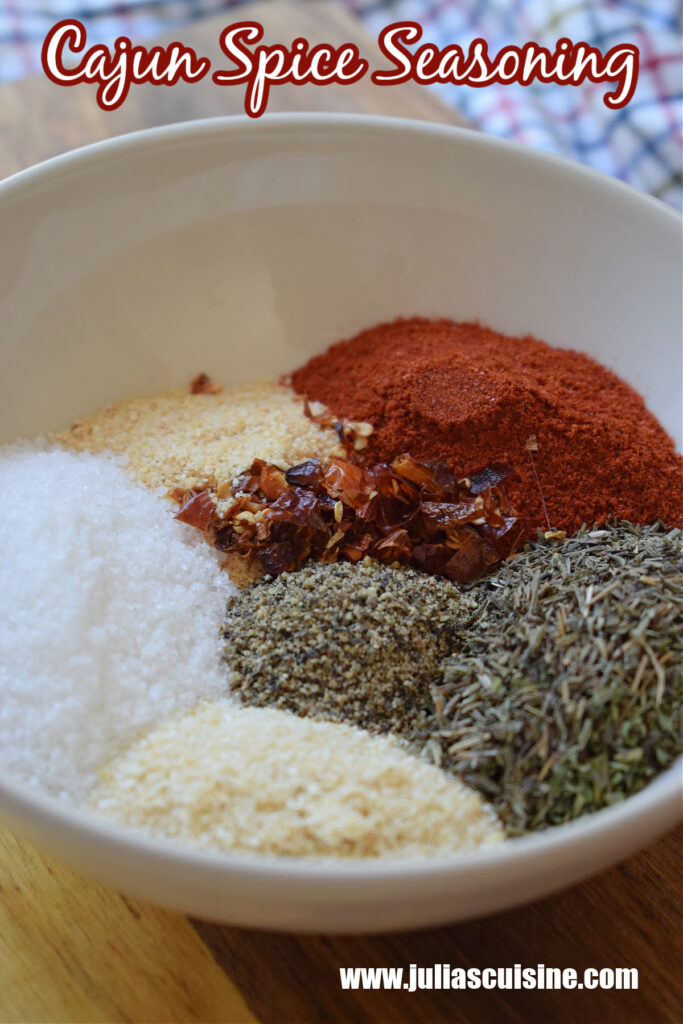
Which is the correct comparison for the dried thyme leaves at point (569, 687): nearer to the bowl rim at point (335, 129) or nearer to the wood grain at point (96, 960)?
the wood grain at point (96, 960)

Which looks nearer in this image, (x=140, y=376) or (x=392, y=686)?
(x=392, y=686)

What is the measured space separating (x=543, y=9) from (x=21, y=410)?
2.12 meters

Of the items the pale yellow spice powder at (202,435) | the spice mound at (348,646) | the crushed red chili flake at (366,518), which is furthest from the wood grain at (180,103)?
the spice mound at (348,646)

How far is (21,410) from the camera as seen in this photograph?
1.66 m

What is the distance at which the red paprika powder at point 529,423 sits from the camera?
1556 millimetres

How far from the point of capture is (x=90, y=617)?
4.32 ft

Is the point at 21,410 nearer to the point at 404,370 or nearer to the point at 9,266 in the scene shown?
the point at 9,266

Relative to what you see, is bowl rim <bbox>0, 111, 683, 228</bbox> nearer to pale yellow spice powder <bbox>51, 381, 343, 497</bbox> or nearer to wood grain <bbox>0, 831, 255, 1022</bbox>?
pale yellow spice powder <bbox>51, 381, 343, 497</bbox>

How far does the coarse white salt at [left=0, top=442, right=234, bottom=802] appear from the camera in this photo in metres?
1.19

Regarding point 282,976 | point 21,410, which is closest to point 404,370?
point 21,410

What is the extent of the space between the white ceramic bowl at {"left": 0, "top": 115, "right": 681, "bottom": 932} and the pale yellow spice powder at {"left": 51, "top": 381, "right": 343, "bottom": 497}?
0.07 meters

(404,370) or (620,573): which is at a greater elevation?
(404,370)

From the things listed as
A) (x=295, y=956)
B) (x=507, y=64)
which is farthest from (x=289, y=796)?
(x=507, y=64)

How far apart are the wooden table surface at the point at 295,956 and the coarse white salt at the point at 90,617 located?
17 cm
